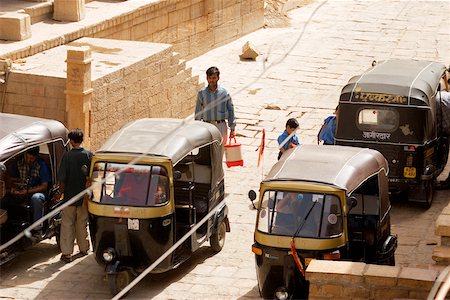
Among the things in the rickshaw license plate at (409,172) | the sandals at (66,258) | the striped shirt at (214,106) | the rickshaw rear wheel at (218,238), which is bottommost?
the sandals at (66,258)

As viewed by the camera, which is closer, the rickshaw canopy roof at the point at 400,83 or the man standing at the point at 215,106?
the rickshaw canopy roof at the point at 400,83

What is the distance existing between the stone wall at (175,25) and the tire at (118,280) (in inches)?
254

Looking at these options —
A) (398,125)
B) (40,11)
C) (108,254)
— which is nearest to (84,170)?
(108,254)

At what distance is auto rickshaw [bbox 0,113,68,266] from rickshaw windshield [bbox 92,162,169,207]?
1.13m

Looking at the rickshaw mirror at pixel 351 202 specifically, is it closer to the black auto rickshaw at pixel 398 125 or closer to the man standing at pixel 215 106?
the black auto rickshaw at pixel 398 125

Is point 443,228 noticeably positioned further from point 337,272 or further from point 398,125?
point 398,125

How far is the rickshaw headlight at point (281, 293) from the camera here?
12586 mm

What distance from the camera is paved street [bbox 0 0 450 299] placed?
14.2 meters

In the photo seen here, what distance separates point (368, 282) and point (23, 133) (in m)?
5.31

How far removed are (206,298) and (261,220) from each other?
1.24m

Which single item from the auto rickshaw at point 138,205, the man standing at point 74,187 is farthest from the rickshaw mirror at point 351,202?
the man standing at point 74,187

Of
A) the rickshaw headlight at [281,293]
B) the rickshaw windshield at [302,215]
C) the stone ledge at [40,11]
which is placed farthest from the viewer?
the stone ledge at [40,11]

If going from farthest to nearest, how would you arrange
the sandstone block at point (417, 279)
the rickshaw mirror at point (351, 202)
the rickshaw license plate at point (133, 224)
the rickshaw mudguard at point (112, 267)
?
the rickshaw license plate at point (133, 224) < the rickshaw mudguard at point (112, 267) < the rickshaw mirror at point (351, 202) < the sandstone block at point (417, 279)

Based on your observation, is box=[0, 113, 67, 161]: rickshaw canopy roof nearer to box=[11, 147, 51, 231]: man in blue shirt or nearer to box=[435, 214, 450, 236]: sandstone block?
box=[11, 147, 51, 231]: man in blue shirt
